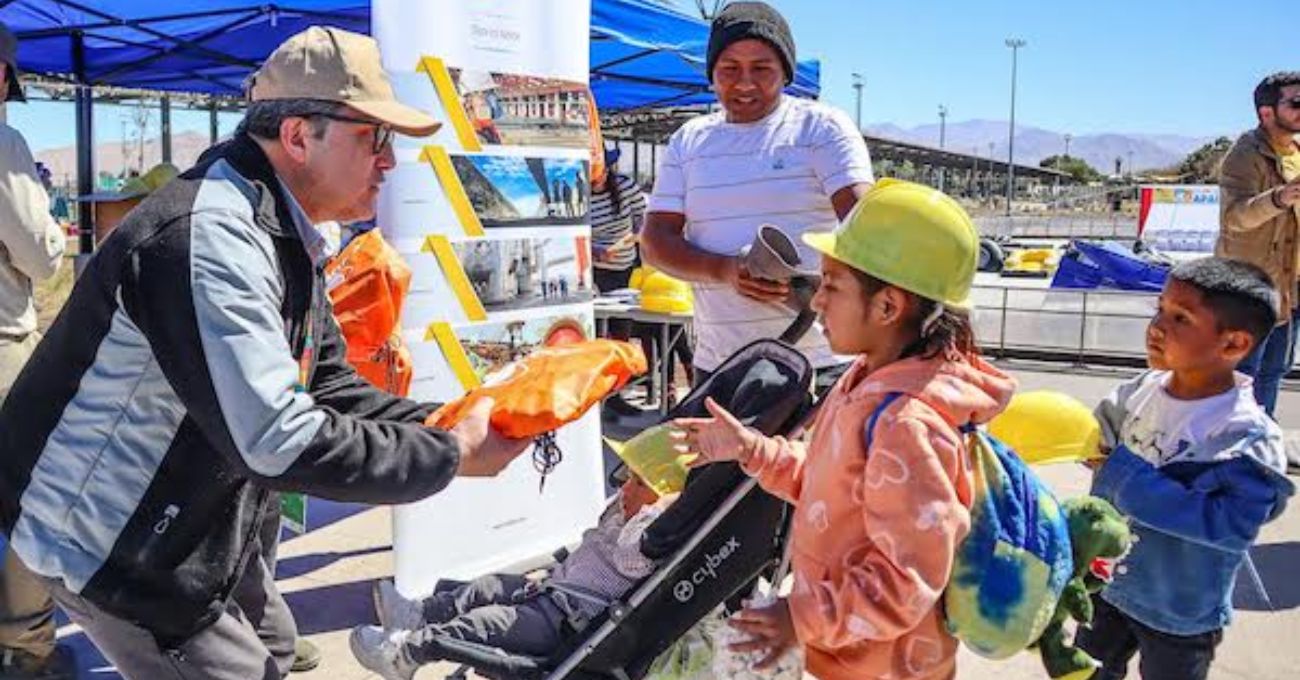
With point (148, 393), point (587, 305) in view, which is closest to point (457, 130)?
point (587, 305)

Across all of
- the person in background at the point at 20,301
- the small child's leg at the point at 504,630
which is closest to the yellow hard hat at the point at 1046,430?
the small child's leg at the point at 504,630

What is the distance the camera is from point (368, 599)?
165 inches

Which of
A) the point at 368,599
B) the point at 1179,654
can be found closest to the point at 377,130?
the point at 1179,654

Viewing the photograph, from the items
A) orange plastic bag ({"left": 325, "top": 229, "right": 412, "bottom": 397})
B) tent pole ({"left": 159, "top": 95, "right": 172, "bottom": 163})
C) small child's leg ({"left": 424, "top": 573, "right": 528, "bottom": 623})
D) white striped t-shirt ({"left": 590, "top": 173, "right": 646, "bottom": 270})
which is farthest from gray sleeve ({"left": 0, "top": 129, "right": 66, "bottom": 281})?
tent pole ({"left": 159, "top": 95, "right": 172, "bottom": 163})

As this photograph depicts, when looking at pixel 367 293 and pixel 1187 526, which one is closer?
pixel 1187 526

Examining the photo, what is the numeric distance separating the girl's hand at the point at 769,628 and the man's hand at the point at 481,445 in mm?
524

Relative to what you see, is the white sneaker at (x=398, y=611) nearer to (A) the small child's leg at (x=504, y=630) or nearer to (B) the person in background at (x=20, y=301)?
(A) the small child's leg at (x=504, y=630)

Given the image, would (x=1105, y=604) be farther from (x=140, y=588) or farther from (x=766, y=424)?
(x=140, y=588)

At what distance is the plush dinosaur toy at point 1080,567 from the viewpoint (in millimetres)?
1957

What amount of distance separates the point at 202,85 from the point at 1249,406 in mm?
9573

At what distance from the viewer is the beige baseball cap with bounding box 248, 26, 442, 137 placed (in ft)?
5.89

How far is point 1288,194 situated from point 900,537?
134 inches

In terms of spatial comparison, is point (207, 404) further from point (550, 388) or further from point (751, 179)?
point (751, 179)

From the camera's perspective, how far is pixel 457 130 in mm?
3812
